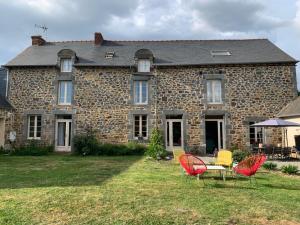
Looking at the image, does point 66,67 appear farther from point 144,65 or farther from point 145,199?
point 145,199

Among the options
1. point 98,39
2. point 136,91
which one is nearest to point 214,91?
point 136,91

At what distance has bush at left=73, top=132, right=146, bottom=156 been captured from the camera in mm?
15109

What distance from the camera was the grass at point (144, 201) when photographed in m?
4.20

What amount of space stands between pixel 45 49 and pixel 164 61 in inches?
295

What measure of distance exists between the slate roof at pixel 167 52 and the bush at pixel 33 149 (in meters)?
4.36

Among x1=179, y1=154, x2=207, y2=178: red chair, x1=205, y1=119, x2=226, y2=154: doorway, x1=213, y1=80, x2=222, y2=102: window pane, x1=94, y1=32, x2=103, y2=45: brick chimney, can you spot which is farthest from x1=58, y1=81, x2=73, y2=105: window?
x1=179, y1=154, x2=207, y2=178: red chair

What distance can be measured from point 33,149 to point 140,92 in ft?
20.6

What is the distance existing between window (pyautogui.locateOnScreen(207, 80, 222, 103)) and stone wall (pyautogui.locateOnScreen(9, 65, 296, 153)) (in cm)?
28

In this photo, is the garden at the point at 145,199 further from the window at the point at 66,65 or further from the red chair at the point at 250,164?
the window at the point at 66,65

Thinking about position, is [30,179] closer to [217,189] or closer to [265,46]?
[217,189]

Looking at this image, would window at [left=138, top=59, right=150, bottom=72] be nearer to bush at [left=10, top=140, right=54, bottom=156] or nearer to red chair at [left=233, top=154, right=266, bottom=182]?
bush at [left=10, top=140, right=54, bottom=156]

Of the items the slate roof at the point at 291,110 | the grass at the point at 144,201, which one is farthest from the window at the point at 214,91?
the grass at the point at 144,201

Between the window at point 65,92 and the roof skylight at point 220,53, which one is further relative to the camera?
the roof skylight at point 220,53

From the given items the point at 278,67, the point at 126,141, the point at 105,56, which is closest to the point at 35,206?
the point at 126,141
